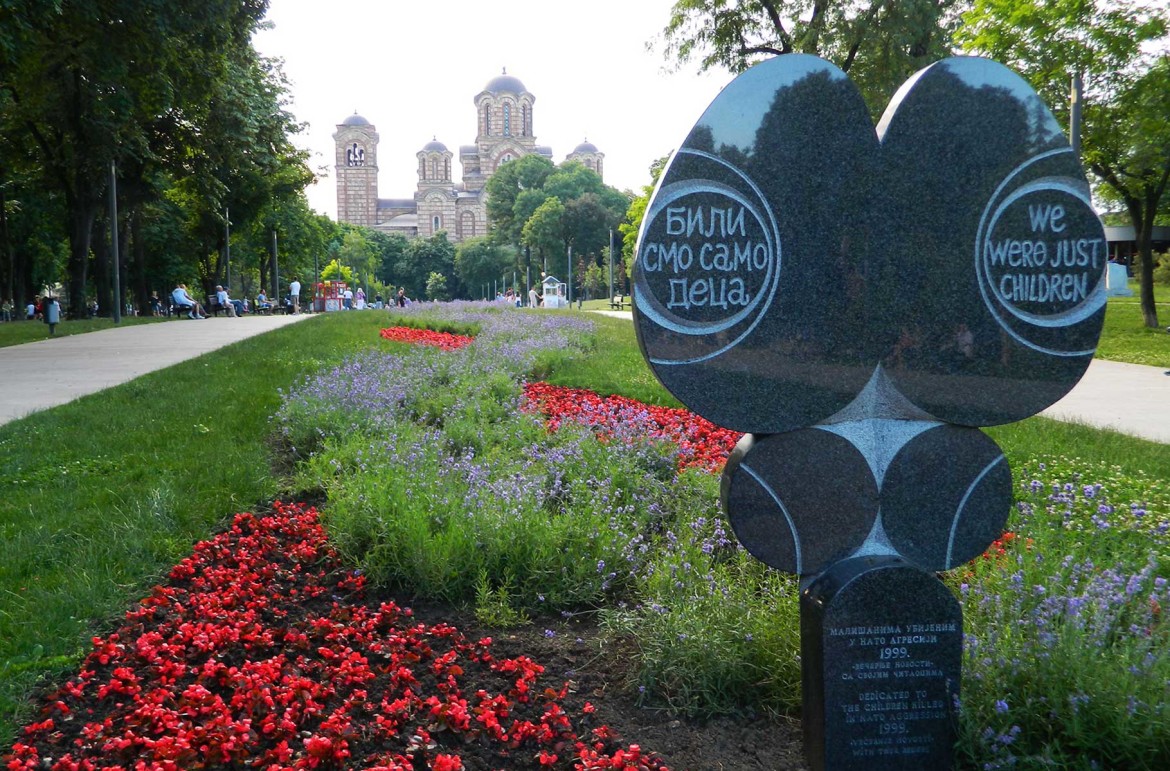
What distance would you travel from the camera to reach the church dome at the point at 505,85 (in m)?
124

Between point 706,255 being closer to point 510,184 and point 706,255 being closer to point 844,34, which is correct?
point 844,34

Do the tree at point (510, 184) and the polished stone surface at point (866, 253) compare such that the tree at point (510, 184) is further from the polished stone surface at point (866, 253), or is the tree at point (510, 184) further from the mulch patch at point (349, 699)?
the polished stone surface at point (866, 253)

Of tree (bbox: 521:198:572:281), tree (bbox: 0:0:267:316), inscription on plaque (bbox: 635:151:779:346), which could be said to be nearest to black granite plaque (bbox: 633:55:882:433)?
inscription on plaque (bbox: 635:151:779:346)

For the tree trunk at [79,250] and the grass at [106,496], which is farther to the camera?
the tree trunk at [79,250]

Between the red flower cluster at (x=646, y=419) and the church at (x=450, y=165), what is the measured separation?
117686mm

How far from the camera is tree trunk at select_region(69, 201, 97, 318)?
24859mm

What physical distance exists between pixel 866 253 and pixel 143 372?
10.3m

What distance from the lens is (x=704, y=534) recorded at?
15.1 feet

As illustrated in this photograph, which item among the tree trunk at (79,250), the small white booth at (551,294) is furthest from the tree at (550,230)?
the tree trunk at (79,250)

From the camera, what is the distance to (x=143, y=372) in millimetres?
11195

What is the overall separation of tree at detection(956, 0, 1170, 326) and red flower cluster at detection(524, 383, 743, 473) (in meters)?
14.1

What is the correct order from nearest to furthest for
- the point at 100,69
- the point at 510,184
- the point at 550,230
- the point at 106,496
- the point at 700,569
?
1. the point at 700,569
2. the point at 106,496
3. the point at 100,69
4. the point at 550,230
5. the point at 510,184

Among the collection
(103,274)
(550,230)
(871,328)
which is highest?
(550,230)

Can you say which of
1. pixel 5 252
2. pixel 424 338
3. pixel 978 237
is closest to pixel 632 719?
pixel 978 237
